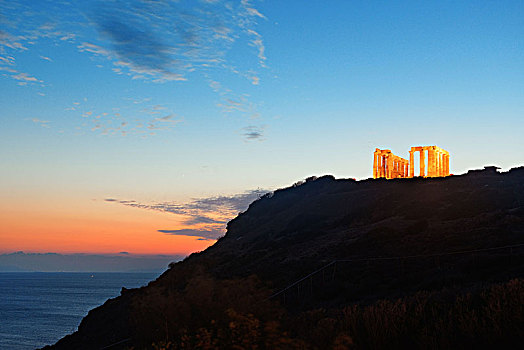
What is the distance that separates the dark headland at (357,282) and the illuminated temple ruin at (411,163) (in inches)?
247

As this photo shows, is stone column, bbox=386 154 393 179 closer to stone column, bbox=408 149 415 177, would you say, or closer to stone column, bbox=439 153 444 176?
stone column, bbox=408 149 415 177

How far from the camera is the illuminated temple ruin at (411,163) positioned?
81.6 meters

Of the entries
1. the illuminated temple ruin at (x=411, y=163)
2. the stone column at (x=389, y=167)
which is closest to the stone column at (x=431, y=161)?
the illuminated temple ruin at (x=411, y=163)

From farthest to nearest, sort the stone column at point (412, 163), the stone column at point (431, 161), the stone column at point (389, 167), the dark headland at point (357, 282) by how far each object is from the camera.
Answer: the stone column at point (389, 167), the stone column at point (412, 163), the stone column at point (431, 161), the dark headland at point (357, 282)

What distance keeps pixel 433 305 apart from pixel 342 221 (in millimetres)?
47966

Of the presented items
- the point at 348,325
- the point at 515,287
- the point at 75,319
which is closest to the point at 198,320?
the point at 348,325

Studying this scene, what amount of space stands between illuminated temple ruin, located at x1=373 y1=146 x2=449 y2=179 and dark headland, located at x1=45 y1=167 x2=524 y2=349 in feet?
20.6

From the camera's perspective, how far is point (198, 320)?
10.6 m

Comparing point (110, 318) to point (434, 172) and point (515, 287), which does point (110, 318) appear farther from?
point (434, 172)

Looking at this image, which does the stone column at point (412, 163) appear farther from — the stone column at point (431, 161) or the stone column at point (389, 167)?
the stone column at point (431, 161)

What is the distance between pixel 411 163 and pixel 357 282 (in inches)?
2663

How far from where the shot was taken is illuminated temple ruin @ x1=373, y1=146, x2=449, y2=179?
81.6 m

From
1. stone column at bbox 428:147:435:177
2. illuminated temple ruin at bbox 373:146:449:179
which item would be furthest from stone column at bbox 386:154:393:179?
stone column at bbox 428:147:435:177

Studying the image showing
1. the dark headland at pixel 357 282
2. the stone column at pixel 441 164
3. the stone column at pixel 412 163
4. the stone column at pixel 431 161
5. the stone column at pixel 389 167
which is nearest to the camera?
the dark headland at pixel 357 282
